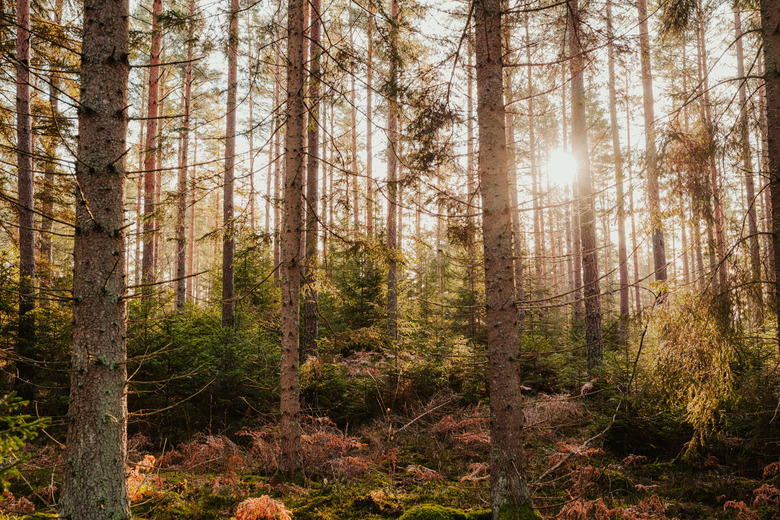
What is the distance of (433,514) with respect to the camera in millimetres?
4004

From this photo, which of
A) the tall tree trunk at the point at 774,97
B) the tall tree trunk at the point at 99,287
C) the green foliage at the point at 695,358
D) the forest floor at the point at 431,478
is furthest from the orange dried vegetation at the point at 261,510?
the tall tree trunk at the point at 774,97

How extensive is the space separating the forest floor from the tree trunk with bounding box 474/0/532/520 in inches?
12.9

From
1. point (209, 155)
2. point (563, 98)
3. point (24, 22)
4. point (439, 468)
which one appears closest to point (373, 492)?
point (439, 468)

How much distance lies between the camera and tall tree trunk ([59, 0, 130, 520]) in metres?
2.99

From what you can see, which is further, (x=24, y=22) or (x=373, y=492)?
(x=24, y=22)

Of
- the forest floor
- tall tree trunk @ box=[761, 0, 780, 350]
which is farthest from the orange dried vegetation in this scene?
tall tree trunk @ box=[761, 0, 780, 350]

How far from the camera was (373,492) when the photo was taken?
4.65 meters

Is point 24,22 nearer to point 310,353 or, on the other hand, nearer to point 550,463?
point 310,353

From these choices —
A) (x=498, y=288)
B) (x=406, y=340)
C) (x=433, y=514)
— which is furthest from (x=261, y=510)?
(x=406, y=340)

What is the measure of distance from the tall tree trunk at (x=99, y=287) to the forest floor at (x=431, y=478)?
0.53 m

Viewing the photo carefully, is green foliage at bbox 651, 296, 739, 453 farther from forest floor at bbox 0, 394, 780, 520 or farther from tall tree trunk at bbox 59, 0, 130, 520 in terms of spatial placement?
tall tree trunk at bbox 59, 0, 130, 520

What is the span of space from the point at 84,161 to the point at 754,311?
284 inches

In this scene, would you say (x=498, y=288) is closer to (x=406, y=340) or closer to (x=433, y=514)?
(x=433, y=514)

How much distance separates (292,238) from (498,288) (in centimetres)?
280
